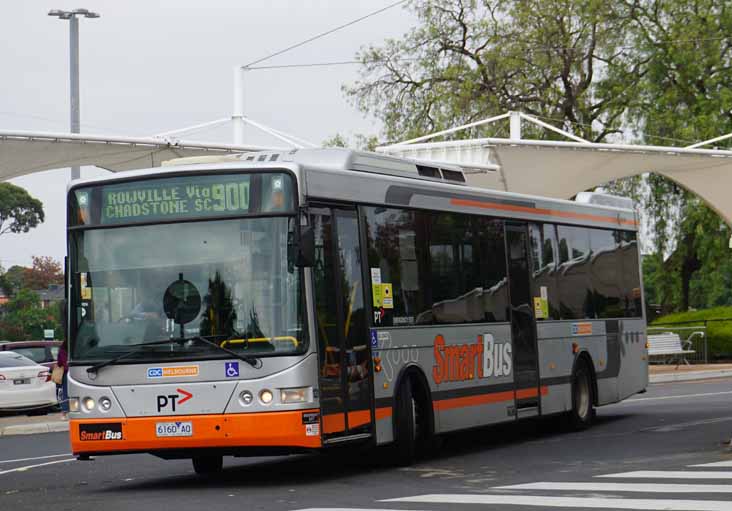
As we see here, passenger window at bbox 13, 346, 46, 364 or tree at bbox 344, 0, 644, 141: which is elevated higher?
tree at bbox 344, 0, 644, 141

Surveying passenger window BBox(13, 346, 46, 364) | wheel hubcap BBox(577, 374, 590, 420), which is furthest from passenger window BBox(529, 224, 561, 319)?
passenger window BBox(13, 346, 46, 364)

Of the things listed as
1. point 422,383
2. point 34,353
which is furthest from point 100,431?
point 34,353

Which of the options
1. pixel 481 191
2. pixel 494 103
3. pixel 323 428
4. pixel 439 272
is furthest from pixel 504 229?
pixel 494 103

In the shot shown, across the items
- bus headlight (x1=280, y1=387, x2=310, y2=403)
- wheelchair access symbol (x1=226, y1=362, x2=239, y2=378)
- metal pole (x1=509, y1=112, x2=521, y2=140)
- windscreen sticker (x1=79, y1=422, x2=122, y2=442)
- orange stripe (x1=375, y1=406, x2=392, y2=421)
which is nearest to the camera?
bus headlight (x1=280, y1=387, x2=310, y2=403)

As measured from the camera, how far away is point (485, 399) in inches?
673

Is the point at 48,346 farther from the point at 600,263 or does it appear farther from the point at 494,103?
the point at 494,103

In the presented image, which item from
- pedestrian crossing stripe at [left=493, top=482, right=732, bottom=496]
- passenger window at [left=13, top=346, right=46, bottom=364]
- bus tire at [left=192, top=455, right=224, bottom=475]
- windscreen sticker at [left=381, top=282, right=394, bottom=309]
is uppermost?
windscreen sticker at [left=381, top=282, right=394, bottom=309]

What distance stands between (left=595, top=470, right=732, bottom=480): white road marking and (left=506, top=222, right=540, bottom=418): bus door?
4.30 metres

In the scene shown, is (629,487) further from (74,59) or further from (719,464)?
(74,59)

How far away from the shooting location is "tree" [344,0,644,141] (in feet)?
151

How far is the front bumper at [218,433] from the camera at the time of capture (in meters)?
13.2

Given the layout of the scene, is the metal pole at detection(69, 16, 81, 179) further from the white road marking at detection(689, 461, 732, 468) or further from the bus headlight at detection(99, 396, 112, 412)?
the white road marking at detection(689, 461, 732, 468)

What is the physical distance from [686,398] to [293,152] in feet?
44.5

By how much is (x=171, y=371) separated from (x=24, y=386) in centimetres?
1511
